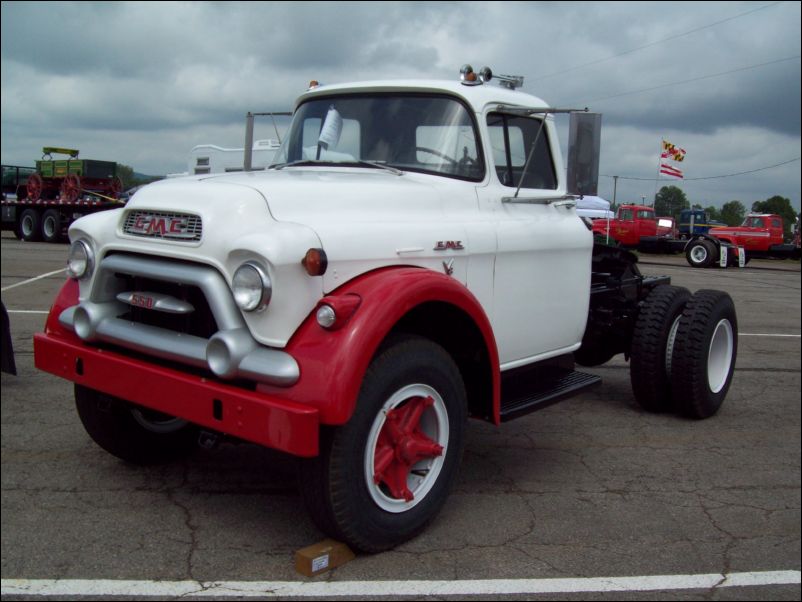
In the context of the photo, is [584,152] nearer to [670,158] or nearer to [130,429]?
[670,158]

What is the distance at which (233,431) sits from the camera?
2.83 m

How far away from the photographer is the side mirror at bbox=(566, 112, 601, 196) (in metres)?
3.40

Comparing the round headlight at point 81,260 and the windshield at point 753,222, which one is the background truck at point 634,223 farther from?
the round headlight at point 81,260

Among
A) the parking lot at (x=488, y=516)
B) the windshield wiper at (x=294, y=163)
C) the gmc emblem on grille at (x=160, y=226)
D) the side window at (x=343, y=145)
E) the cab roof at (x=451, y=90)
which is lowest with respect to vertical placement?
the parking lot at (x=488, y=516)

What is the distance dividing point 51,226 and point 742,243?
1360 cm

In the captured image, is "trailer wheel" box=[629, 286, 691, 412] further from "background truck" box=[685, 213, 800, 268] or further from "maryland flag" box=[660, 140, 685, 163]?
"maryland flag" box=[660, 140, 685, 163]

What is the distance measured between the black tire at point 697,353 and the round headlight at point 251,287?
3159 millimetres

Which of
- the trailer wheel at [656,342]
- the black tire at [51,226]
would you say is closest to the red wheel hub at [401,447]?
the trailer wheel at [656,342]

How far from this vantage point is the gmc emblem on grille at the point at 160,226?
3.09 m

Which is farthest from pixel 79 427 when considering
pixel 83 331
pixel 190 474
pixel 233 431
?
pixel 233 431

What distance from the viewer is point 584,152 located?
350 centimetres

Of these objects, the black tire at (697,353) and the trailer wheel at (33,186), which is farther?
the black tire at (697,353)

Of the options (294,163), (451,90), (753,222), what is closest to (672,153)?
(753,222)

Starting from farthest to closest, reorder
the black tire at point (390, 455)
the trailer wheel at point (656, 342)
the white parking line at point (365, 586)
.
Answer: the trailer wheel at point (656, 342)
the black tire at point (390, 455)
the white parking line at point (365, 586)
